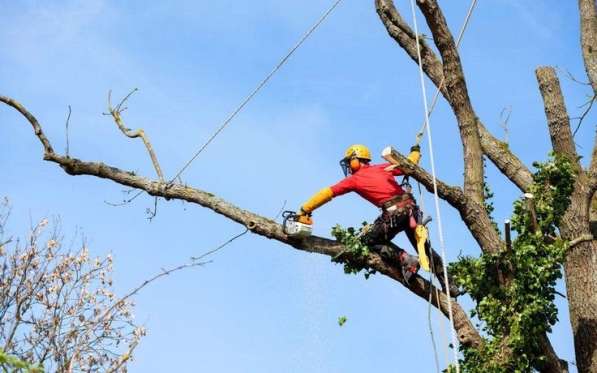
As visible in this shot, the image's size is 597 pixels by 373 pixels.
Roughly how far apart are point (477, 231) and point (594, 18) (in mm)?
3449

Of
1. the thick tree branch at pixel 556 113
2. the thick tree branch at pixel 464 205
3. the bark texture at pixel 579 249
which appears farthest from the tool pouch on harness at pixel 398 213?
the thick tree branch at pixel 556 113

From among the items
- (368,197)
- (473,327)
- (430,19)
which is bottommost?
(473,327)

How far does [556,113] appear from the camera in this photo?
901 cm

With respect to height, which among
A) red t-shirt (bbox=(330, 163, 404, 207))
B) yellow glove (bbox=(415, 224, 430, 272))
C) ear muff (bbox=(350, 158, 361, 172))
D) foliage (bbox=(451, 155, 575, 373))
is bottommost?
foliage (bbox=(451, 155, 575, 373))

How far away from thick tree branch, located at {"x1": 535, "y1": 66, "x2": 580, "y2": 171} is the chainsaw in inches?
108

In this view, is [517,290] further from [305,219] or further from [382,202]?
[305,219]

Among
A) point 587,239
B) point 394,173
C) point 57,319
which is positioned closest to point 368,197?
Result: point 394,173

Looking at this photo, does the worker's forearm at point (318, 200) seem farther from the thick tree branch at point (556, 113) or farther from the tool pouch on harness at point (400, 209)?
the thick tree branch at point (556, 113)

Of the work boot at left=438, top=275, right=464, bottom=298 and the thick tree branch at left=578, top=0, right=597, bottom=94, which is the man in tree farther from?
the thick tree branch at left=578, top=0, right=597, bottom=94

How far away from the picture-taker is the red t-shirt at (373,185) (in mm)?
7594

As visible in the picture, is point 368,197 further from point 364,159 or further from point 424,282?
point 424,282

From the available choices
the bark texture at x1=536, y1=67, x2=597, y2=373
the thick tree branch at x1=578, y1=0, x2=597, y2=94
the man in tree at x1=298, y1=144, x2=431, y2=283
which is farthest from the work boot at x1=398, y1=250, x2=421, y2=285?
the thick tree branch at x1=578, y1=0, x2=597, y2=94

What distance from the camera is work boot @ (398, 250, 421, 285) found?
7.25m

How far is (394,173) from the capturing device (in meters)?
7.66
